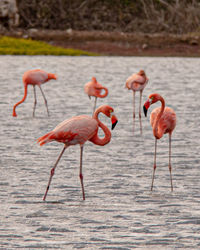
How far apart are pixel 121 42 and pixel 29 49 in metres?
6.80

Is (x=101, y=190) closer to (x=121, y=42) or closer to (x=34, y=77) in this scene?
(x=34, y=77)

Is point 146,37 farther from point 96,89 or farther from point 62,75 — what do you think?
point 96,89

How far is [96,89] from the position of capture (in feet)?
37.3

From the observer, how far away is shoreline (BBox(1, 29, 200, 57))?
35031mm

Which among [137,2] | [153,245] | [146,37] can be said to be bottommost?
[153,245]

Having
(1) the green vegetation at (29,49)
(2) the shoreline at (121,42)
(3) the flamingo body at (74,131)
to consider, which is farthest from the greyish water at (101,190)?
(2) the shoreline at (121,42)

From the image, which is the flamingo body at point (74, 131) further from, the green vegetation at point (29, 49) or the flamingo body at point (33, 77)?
the green vegetation at point (29, 49)

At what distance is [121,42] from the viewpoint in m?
37.8

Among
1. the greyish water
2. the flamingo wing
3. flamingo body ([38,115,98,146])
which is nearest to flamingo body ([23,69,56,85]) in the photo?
the flamingo wing

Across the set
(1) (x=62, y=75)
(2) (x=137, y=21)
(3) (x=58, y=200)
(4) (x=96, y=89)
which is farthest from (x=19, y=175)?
(2) (x=137, y=21)

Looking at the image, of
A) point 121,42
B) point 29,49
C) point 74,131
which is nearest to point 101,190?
point 74,131

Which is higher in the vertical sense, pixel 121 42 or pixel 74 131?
pixel 121 42

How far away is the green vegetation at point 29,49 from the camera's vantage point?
108 feet

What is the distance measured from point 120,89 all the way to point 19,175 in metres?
11.0
